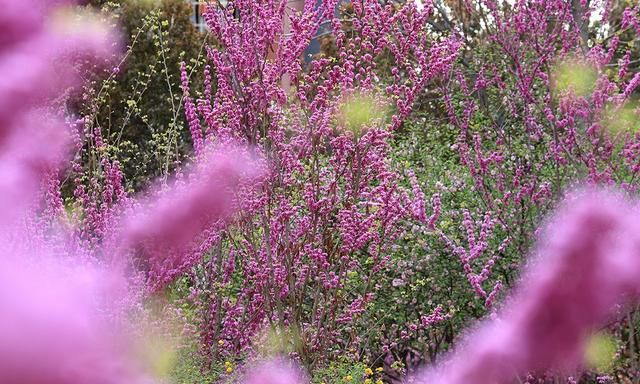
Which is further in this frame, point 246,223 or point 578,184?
point 578,184

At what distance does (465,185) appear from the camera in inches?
289

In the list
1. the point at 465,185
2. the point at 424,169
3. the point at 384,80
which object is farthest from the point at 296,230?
the point at 384,80

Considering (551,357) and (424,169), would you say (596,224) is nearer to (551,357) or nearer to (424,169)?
(551,357)

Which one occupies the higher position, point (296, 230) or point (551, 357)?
point (296, 230)

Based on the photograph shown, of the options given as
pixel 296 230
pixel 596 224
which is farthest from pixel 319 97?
pixel 596 224

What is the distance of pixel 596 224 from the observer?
1.58 ft

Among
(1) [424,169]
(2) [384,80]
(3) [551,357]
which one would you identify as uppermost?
(2) [384,80]

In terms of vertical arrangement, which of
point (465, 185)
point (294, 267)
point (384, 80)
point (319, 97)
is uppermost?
point (384, 80)

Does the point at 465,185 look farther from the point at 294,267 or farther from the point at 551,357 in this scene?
the point at 551,357

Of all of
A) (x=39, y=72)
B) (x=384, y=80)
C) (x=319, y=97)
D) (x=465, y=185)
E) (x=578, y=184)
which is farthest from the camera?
(x=384, y=80)

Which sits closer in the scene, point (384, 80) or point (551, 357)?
point (551, 357)

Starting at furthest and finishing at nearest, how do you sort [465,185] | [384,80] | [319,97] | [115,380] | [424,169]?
[384,80]
[424,169]
[465,185]
[319,97]
[115,380]

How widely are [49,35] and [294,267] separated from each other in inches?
182

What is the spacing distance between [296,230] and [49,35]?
467 cm
